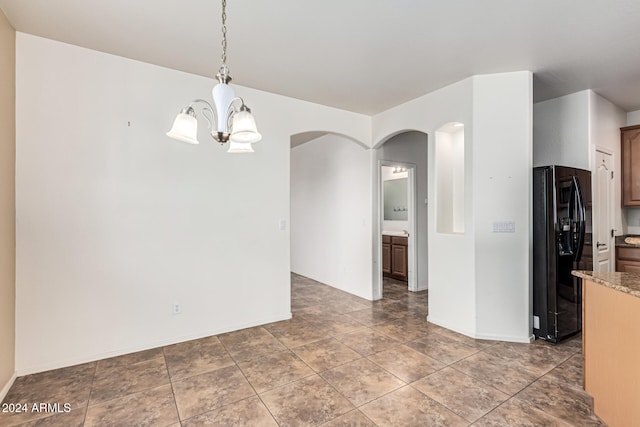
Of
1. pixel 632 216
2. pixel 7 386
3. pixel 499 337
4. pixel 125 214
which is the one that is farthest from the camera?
pixel 632 216

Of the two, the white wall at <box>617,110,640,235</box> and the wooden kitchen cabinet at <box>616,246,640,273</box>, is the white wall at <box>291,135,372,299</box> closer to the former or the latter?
the wooden kitchen cabinet at <box>616,246,640,273</box>

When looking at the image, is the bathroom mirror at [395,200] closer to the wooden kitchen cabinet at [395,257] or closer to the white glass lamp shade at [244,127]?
the wooden kitchen cabinet at [395,257]

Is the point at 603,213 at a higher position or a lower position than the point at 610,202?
lower

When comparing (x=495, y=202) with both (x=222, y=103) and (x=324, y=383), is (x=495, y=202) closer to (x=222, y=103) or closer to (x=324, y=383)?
(x=324, y=383)

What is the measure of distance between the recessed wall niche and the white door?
1549mm

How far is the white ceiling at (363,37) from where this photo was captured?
2.19 metres

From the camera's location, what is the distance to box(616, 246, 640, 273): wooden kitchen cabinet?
3.93 meters

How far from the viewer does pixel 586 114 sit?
3.71m

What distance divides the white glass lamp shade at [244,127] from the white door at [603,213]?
425 centimetres

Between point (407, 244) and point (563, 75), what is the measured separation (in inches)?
126

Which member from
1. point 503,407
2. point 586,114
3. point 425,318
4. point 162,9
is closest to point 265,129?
point 162,9

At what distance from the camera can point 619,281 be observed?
182 cm

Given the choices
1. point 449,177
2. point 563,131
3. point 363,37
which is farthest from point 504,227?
point 363,37

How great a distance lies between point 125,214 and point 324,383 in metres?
2.36
